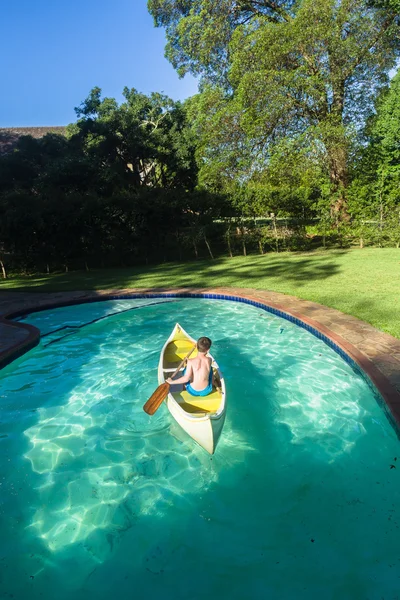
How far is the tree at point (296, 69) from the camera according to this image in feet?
60.0

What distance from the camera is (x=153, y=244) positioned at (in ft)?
71.5

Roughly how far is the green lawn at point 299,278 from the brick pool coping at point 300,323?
1.83 ft

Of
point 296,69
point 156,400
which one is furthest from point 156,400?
point 296,69

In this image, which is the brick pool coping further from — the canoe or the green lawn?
the canoe

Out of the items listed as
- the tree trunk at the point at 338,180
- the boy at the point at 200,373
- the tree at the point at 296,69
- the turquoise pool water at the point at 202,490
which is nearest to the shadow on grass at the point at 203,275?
the tree trunk at the point at 338,180

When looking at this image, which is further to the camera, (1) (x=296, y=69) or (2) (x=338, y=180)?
(2) (x=338, y=180)

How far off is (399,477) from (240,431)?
2247mm

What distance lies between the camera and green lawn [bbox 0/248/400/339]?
1010cm

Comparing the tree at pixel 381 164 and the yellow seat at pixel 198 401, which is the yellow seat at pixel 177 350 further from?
the tree at pixel 381 164

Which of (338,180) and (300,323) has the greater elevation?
(338,180)

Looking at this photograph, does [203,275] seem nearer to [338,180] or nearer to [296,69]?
[338,180]

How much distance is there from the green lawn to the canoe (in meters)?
4.63

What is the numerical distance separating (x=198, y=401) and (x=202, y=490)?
3.86 ft

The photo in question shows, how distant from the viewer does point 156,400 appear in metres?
5.16
